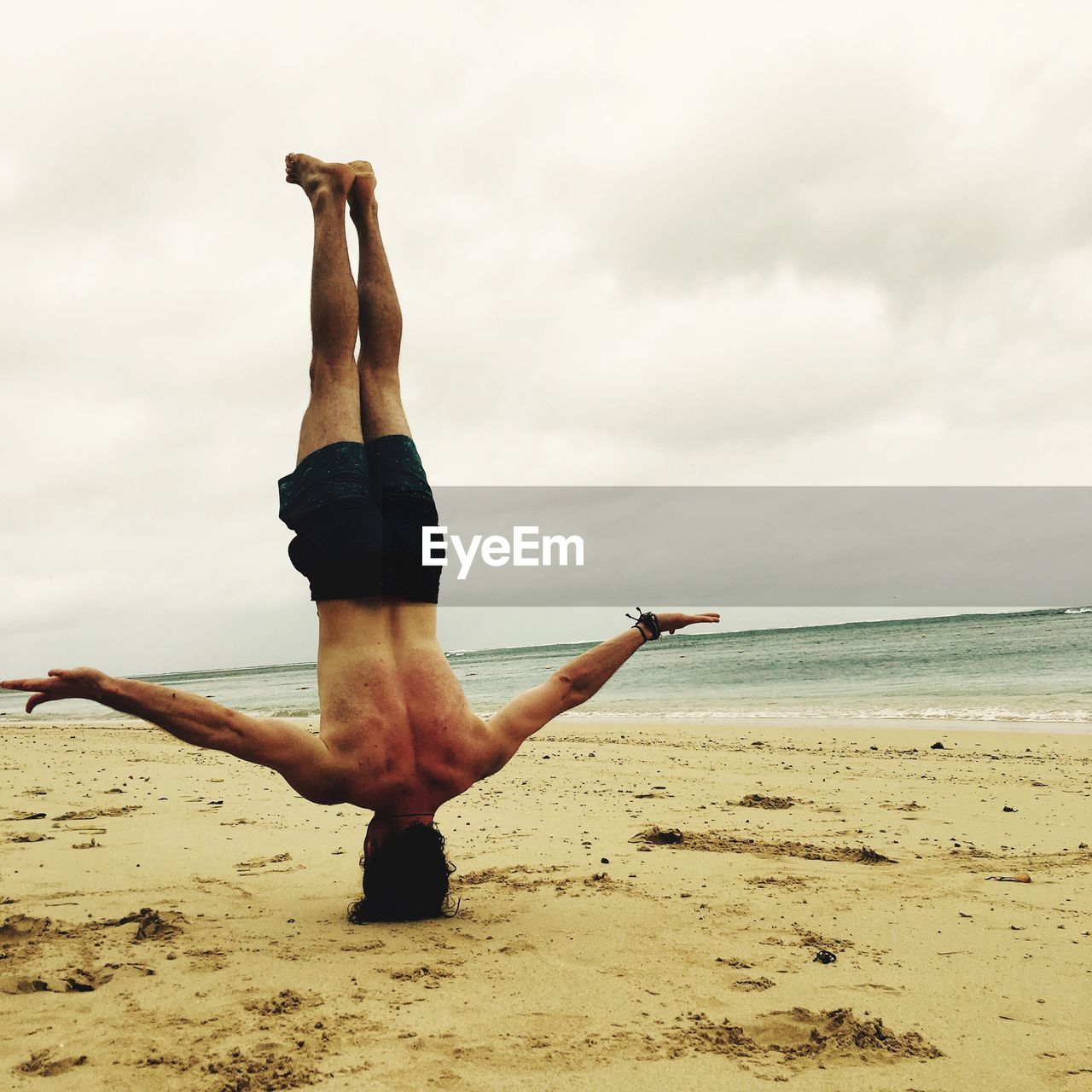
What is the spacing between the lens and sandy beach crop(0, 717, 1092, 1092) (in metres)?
2.69

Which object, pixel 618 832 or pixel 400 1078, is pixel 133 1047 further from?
pixel 618 832

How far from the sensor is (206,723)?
3.39 meters

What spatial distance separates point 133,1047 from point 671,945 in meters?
2.11

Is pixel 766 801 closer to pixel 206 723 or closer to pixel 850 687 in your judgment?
pixel 206 723

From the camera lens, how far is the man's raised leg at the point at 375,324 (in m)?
4.91

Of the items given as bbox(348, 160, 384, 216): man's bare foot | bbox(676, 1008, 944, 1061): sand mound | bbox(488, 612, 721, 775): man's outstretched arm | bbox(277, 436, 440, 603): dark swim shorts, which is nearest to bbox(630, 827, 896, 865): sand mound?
bbox(488, 612, 721, 775): man's outstretched arm

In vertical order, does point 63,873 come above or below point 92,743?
above

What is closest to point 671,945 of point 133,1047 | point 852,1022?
point 852,1022

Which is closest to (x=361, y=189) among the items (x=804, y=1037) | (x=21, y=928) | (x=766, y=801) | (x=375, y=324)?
(x=375, y=324)

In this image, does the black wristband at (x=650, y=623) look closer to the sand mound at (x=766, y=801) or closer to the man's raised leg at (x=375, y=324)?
the man's raised leg at (x=375, y=324)

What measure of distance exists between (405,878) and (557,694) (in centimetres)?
112

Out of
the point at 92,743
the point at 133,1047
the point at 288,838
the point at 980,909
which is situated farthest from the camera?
the point at 92,743

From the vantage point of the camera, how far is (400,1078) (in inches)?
101

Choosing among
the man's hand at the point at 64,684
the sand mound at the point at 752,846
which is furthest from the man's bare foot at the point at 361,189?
the sand mound at the point at 752,846
